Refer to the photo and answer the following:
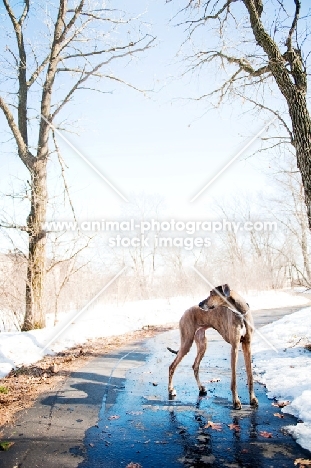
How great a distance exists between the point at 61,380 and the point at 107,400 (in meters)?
1.66

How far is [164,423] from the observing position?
4.55 metres

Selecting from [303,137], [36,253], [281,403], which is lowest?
[281,403]

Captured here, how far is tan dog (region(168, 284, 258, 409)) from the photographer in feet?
17.2

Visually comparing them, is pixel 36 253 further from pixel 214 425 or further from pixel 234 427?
pixel 234 427

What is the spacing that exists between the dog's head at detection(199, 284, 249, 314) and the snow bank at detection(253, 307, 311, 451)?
60.6 inches

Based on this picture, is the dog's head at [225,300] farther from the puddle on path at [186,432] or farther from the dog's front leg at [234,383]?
the puddle on path at [186,432]

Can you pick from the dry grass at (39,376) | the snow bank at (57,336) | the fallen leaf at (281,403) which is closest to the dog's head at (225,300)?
the fallen leaf at (281,403)

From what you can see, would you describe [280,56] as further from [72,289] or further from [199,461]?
[72,289]

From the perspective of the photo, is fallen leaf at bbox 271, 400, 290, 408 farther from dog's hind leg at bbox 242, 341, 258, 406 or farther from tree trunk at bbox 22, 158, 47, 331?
tree trunk at bbox 22, 158, 47, 331

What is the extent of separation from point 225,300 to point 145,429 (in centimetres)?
223

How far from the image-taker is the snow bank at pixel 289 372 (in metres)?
4.39

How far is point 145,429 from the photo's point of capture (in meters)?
4.37

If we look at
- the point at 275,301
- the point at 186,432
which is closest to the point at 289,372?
the point at 186,432

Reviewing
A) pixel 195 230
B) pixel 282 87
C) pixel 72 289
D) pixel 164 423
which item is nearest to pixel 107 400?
pixel 164 423
